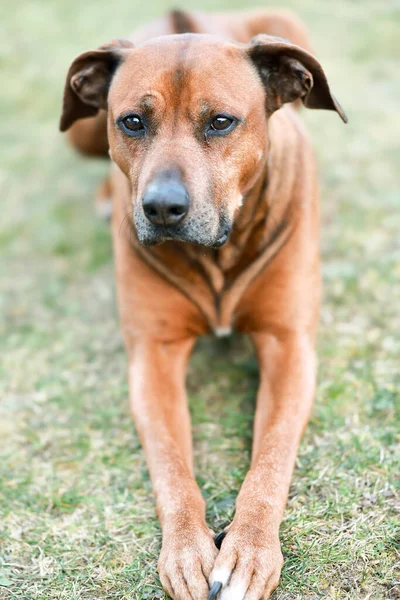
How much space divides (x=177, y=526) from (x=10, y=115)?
642 cm

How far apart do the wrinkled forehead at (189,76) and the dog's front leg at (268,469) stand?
1.24 m

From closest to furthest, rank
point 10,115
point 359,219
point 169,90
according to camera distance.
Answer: point 169,90 → point 359,219 → point 10,115

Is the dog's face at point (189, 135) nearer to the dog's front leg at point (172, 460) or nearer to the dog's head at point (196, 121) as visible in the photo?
the dog's head at point (196, 121)

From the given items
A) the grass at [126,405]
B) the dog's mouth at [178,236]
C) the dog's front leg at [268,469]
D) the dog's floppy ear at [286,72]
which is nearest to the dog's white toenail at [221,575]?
the dog's front leg at [268,469]

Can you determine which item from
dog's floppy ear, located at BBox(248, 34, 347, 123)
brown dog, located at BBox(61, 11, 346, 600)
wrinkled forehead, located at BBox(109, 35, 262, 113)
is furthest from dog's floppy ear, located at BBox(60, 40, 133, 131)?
dog's floppy ear, located at BBox(248, 34, 347, 123)

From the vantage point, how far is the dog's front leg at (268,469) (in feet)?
8.00

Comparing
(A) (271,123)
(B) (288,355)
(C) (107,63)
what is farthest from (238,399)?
(C) (107,63)

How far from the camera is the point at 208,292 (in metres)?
3.57

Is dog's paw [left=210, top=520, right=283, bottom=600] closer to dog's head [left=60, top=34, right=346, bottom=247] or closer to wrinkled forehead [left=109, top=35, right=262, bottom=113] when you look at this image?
dog's head [left=60, top=34, right=346, bottom=247]

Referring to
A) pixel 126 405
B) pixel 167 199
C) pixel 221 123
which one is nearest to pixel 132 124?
pixel 221 123

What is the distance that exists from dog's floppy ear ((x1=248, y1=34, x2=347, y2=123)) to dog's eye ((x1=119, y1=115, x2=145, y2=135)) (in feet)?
2.04

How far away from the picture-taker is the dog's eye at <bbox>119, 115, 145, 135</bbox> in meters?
3.05

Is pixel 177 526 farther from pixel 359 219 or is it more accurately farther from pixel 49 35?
pixel 49 35

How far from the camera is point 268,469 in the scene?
9.41 ft
